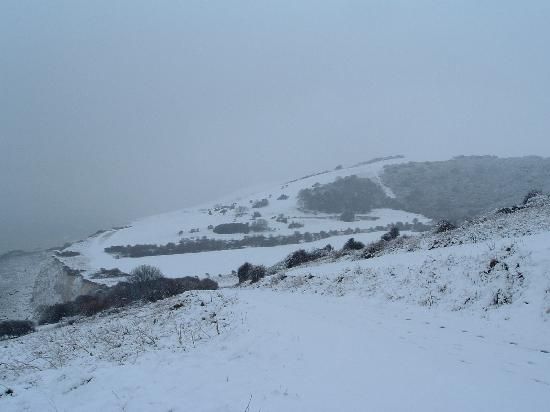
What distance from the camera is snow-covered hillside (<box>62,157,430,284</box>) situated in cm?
5272

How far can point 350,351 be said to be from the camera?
9.56m

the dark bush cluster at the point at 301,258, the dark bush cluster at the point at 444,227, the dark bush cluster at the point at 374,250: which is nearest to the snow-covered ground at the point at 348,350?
the dark bush cluster at the point at 374,250

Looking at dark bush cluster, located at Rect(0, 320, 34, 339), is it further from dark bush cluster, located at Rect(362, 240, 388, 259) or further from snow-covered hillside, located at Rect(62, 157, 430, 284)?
dark bush cluster, located at Rect(362, 240, 388, 259)

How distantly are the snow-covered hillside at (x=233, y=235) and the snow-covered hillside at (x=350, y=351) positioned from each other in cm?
3231

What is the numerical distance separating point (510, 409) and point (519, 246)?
9.04 metres

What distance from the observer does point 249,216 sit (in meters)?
84.2

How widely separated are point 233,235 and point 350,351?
216 ft

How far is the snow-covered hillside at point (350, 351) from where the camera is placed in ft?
23.4

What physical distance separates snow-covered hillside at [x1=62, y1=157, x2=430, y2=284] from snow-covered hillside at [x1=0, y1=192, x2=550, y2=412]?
106 ft

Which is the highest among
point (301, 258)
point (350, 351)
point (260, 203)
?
point (260, 203)

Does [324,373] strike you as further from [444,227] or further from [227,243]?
[227,243]

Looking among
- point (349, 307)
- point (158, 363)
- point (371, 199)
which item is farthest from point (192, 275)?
point (371, 199)

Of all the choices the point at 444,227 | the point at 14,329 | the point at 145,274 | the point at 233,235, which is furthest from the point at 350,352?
the point at 233,235

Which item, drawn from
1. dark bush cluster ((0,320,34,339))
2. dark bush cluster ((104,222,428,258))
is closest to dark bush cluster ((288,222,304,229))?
dark bush cluster ((104,222,428,258))
